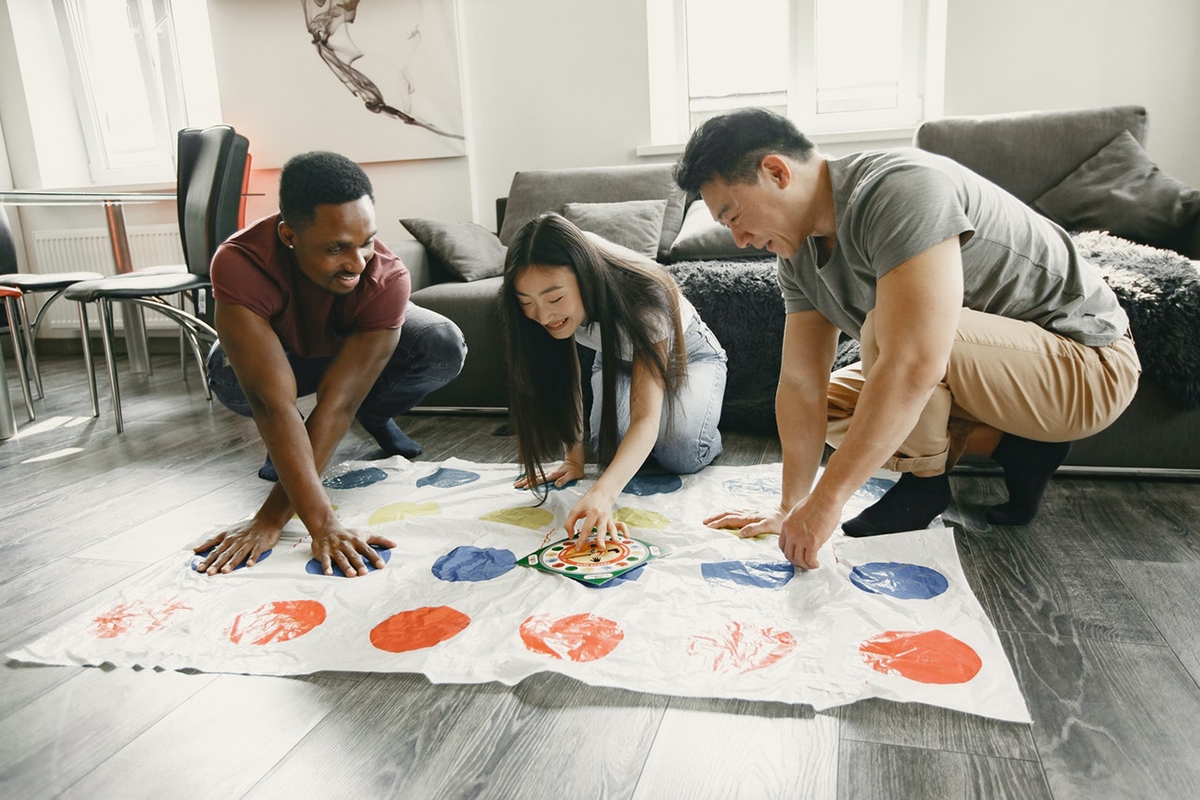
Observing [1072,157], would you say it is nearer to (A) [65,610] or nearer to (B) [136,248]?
(A) [65,610]

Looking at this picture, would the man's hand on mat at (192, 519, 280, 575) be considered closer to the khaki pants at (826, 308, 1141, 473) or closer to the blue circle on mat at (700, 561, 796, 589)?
the blue circle on mat at (700, 561, 796, 589)

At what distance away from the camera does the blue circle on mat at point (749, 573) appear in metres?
1.25

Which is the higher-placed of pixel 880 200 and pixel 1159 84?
pixel 1159 84

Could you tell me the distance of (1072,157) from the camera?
2545 mm

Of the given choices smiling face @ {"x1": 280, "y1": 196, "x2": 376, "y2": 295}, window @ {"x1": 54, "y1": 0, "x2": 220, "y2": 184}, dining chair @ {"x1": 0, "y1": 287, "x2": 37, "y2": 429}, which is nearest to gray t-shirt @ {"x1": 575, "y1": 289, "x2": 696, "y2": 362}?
smiling face @ {"x1": 280, "y1": 196, "x2": 376, "y2": 295}

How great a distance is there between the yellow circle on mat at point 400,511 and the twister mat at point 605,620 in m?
0.07

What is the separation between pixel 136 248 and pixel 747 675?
4246mm

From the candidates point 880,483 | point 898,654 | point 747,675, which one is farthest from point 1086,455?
point 747,675

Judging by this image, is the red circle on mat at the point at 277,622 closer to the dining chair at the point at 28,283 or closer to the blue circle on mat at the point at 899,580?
the blue circle on mat at the point at 899,580

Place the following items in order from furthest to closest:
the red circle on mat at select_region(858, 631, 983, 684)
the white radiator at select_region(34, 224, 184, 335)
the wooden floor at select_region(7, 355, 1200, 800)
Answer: the white radiator at select_region(34, 224, 184, 335), the red circle on mat at select_region(858, 631, 983, 684), the wooden floor at select_region(7, 355, 1200, 800)

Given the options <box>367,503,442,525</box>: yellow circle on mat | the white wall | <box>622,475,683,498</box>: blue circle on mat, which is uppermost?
the white wall

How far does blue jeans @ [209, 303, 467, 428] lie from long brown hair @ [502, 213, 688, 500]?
54 cm

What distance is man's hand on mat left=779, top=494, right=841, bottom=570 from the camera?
1.12 metres

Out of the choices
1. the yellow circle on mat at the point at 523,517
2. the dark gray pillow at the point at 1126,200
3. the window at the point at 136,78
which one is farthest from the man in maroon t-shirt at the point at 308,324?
the window at the point at 136,78
